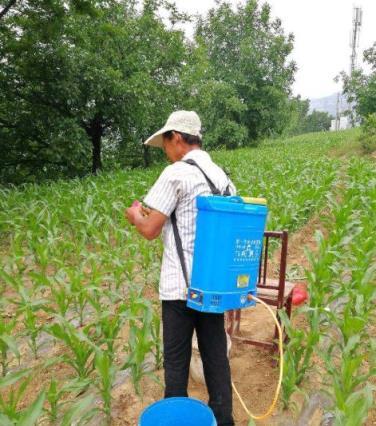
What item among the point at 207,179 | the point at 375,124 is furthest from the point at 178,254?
the point at 375,124

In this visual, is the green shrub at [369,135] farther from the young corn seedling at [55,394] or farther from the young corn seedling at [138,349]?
the young corn seedling at [55,394]

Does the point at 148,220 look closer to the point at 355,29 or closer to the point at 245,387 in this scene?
the point at 245,387

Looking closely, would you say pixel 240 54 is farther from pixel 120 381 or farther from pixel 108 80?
pixel 120 381

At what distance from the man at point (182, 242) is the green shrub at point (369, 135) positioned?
15.8 meters

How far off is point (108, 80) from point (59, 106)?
2.05 metres

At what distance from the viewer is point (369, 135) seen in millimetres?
16547

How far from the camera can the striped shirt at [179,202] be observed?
183cm

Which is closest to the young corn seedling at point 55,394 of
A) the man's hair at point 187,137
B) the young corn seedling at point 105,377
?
the young corn seedling at point 105,377

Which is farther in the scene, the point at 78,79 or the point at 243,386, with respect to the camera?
the point at 78,79

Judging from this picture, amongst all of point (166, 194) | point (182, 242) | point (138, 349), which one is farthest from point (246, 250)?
point (138, 349)

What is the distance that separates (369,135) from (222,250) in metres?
16.6

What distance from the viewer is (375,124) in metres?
15.7

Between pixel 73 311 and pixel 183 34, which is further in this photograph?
pixel 183 34

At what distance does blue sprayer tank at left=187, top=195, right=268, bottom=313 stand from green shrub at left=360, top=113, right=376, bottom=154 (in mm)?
15907
